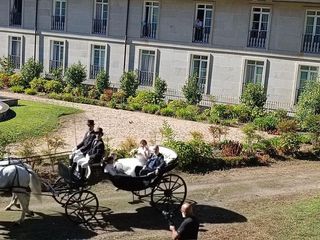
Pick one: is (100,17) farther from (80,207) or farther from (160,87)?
(80,207)

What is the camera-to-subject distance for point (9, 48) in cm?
3519

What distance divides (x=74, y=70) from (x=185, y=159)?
53.3 feet

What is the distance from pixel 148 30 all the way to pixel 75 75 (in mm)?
4919

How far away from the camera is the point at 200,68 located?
29.8m

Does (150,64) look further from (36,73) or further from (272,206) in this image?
(272,206)

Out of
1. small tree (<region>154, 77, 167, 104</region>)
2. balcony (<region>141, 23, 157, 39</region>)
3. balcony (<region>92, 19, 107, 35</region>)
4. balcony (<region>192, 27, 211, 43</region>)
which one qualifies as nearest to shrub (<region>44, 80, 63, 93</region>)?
balcony (<region>92, 19, 107, 35</region>)

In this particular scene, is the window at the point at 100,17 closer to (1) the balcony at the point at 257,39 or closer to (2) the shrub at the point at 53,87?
(2) the shrub at the point at 53,87

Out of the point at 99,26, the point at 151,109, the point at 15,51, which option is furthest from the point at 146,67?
the point at 15,51

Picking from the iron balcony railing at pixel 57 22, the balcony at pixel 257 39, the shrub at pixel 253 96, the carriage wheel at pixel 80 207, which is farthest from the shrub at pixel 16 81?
the carriage wheel at pixel 80 207

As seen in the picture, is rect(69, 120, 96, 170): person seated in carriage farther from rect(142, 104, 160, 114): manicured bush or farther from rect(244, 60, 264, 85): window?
rect(244, 60, 264, 85): window

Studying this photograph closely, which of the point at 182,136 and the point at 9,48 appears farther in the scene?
the point at 9,48

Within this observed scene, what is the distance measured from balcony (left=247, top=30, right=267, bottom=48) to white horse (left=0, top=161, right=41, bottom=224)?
64.5 feet

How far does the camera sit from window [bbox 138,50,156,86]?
30.9m

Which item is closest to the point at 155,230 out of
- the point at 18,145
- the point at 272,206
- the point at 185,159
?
the point at 272,206
